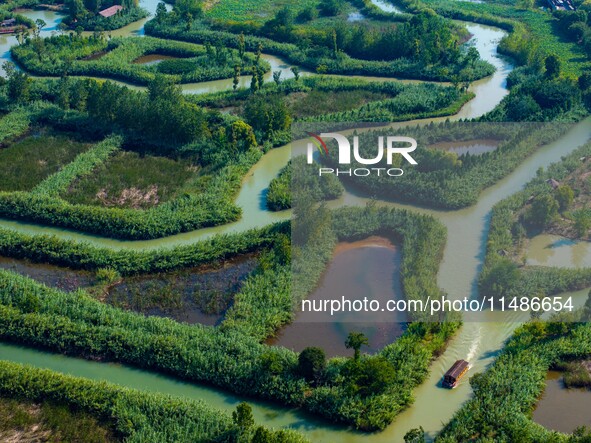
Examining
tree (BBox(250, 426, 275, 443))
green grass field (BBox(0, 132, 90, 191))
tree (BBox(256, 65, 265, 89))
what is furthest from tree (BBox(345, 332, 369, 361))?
tree (BBox(256, 65, 265, 89))

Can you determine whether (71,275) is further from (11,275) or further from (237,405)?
(237,405)

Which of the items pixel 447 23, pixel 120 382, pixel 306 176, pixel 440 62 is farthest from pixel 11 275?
pixel 447 23

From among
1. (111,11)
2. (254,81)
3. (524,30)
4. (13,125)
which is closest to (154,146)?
Result: (13,125)

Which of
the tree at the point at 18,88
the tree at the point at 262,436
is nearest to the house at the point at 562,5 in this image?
the tree at the point at 18,88

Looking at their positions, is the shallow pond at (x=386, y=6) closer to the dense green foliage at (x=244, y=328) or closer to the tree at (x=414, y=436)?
the dense green foliage at (x=244, y=328)

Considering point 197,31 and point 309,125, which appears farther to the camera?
point 197,31
